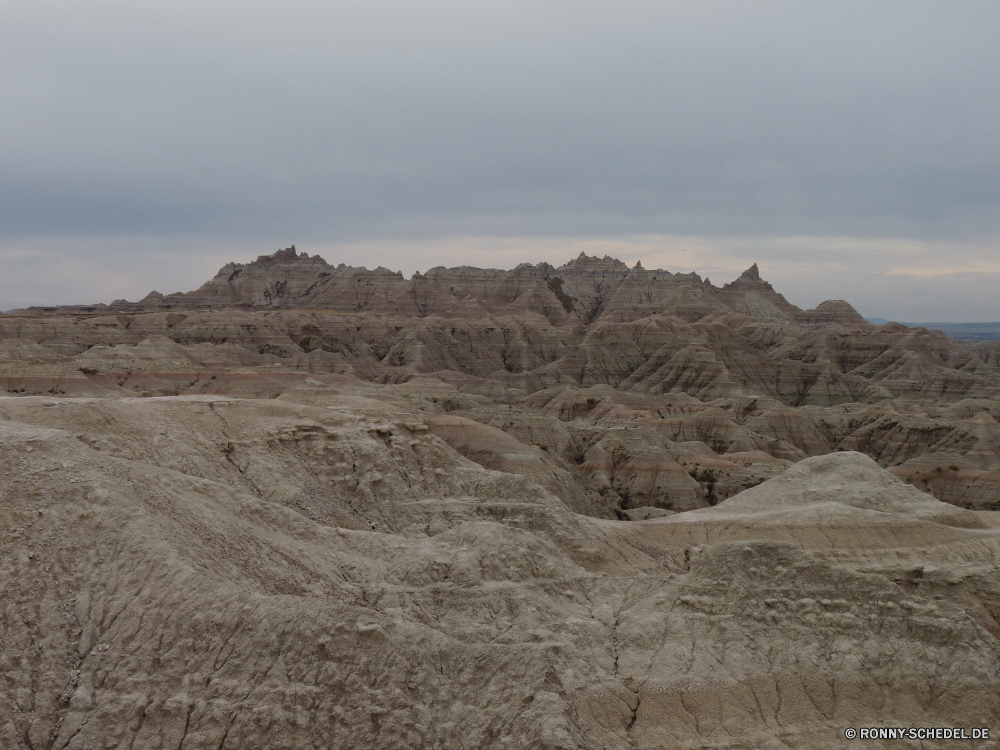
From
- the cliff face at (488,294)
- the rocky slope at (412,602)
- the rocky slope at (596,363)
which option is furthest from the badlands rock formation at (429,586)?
the cliff face at (488,294)

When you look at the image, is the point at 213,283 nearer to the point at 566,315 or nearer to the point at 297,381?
the point at 566,315

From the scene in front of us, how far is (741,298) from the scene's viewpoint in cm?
18100

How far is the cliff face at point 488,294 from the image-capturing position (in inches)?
5979

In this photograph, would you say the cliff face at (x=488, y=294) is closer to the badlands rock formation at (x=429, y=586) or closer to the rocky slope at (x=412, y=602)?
the badlands rock formation at (x=429, y=586)

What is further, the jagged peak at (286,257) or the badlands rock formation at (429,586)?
the jagged peak at (286,257)

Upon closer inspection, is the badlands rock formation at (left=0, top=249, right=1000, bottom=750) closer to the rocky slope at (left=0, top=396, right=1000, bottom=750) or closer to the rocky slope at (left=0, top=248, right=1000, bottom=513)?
the rocky slope at (left=0, top=396, right=1000, bottom=750)

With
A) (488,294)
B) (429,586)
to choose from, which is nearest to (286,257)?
(488,294)

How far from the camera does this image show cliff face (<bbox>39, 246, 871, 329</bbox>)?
15188cm

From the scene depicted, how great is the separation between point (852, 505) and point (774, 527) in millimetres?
5732

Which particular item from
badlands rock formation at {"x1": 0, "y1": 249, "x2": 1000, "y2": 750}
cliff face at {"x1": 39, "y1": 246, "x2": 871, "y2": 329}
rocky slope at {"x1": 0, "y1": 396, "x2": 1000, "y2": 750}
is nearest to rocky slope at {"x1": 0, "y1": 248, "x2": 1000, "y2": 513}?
cliff face at {"x1": 39, "y1": 246, "x2": 871, "y2": 329}

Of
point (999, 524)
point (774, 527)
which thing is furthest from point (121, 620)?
point (999, 524)

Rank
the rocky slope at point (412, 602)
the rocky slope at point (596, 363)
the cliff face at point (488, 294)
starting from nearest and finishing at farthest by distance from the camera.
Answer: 1. the rocky slope at point (412, 602)
2. the rocky slope at point (596, 363)
3. the cliff face at point (488, 294)

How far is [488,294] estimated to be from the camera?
169m

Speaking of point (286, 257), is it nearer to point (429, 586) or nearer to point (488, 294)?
point (488, 294)
